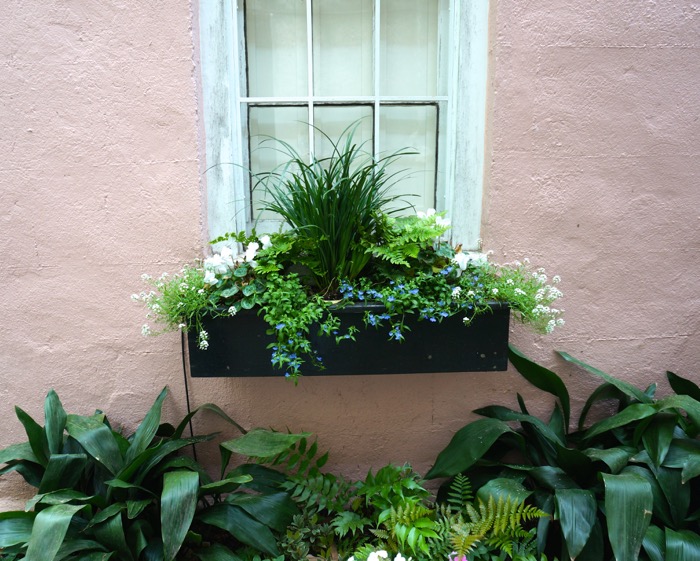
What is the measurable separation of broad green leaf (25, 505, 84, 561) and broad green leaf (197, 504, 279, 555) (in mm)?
466

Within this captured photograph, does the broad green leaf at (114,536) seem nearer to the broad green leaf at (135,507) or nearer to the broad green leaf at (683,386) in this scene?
the broad green leaf at (135,507)

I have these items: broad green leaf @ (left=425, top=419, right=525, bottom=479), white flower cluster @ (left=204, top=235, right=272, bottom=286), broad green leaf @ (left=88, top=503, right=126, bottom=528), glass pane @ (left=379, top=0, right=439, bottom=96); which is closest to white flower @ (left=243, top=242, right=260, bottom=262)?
white flower cluster @ (left=204, top=235, right=272, bottom=286)

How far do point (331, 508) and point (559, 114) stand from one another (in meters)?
1.84

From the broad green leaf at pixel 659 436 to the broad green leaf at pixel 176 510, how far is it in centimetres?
169

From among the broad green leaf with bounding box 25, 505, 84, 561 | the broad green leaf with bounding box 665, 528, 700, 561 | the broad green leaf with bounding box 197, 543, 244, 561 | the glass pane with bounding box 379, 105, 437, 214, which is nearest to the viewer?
the broad green leaf with bounding box 25, 505, 84, 561

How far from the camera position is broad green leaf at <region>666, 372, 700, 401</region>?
87.9 inches

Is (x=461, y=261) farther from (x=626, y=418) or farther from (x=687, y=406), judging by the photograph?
(x=687, y=406)

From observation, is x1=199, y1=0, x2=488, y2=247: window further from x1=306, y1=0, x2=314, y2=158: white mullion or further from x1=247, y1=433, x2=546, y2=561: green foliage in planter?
x1=247, y1=433, x2=546, y2=561: green foliage in planter

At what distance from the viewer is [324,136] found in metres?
2.34

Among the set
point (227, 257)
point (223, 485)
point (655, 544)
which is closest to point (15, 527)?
point (223, 485)

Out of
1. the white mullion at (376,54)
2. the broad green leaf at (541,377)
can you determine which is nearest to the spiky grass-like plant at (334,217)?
the white mullion at (376,54)

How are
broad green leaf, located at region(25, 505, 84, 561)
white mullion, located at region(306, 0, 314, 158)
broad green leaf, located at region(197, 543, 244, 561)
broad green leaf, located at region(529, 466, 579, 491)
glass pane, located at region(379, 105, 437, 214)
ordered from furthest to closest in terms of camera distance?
glass pane, located at region(379, 105, 437, 214) → white mullion, located at region(306, 0, 314, 158) → broad green leaf, located at region(529, 466, 579, 491) → broad green leaf, located at region(197, 543, 244, 561) → broad green leaf, located at region(25, 505, 84, 561)

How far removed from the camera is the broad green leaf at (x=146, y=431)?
201 cm

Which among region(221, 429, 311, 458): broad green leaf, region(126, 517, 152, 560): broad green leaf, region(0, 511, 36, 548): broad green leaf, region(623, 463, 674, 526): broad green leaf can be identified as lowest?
region(126, 517, 152, 560): broad green leaf
